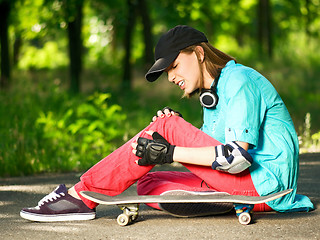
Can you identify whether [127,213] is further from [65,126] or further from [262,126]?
[65,126]

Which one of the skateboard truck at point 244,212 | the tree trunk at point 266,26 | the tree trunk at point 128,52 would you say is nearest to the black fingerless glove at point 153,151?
the skateboard truck at point 244,212

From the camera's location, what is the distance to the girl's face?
12.4 feet

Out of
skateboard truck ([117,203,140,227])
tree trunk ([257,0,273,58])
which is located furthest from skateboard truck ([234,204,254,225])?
tree trunk ([257,0,273,58])

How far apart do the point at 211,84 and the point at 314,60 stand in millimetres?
15223

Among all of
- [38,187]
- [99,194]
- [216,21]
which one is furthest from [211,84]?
[216,21]

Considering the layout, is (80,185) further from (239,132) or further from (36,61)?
(36,61)

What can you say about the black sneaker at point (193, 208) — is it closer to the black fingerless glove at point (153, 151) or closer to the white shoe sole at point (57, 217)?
the black fingerless glove at point (153, 151)

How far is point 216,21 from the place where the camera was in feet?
79.0

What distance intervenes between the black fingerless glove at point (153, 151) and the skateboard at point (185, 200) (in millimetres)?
250

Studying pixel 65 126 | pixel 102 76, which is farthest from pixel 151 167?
pixel 102 76

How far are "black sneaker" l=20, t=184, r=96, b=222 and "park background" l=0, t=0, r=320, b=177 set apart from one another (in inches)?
116

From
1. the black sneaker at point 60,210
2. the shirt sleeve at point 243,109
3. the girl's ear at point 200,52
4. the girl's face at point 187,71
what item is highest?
the girl's ear at point 200,52

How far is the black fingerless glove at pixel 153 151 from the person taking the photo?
11.8 ft

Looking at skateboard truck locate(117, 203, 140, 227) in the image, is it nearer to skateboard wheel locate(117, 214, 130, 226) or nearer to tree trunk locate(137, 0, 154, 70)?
skateboard wheel locate(117, 214, 130, 226)
